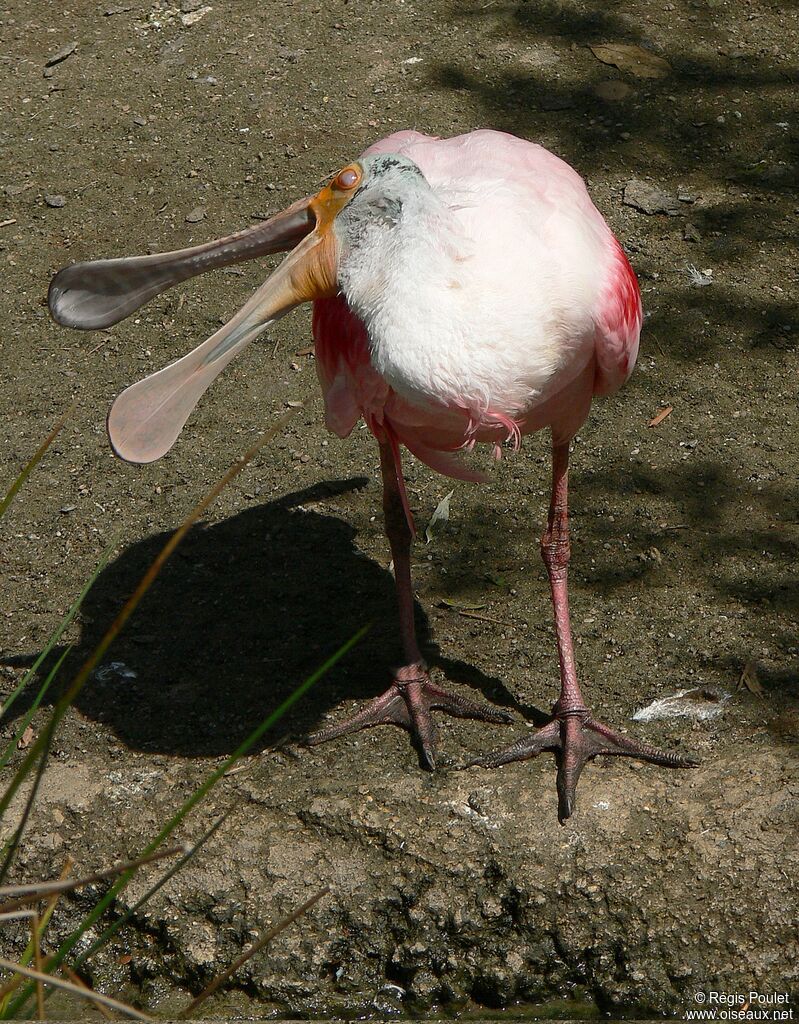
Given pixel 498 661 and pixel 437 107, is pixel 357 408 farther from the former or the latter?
pixel 437 107

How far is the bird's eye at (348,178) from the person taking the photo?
3.04m

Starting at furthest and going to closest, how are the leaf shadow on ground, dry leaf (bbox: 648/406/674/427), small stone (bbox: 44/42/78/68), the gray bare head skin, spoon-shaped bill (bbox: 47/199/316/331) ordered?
small stone (bbox: 44/42/78/68), the leaf shadow on ground, dry leaf (bbox: 648/406/674/427), spoon-shaped bill (bbox: 47/199/316/331), the gray bare head skin

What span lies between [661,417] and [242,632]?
168 centimetres

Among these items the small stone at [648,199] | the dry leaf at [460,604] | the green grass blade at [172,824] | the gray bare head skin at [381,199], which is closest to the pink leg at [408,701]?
the dry leaf at [460,604]

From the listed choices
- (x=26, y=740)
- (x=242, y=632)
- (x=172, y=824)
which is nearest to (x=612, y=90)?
(x=242, y=632)

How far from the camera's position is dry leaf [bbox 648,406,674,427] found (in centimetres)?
453

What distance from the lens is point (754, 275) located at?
5016mm

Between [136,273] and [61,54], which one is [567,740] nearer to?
[136,273]

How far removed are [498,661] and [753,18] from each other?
4.06 meters

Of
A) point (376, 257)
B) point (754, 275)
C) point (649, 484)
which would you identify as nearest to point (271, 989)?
point (376, 257)

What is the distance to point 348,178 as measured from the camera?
304 cm

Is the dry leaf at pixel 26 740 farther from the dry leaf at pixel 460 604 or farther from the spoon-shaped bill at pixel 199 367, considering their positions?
the dry leaf at pixel 460 604

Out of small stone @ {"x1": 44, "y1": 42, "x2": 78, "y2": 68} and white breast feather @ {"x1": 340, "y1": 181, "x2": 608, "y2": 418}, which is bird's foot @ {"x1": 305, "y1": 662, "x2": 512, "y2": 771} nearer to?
white breast feather @ {"x1": 340, "y1": 181, "x2": 608, "y2": 418}

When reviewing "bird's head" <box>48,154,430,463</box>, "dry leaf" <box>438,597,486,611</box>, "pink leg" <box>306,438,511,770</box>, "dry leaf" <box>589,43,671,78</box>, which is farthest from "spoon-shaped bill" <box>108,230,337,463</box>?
"dry leaf" <box>589,43,671,78</box>
